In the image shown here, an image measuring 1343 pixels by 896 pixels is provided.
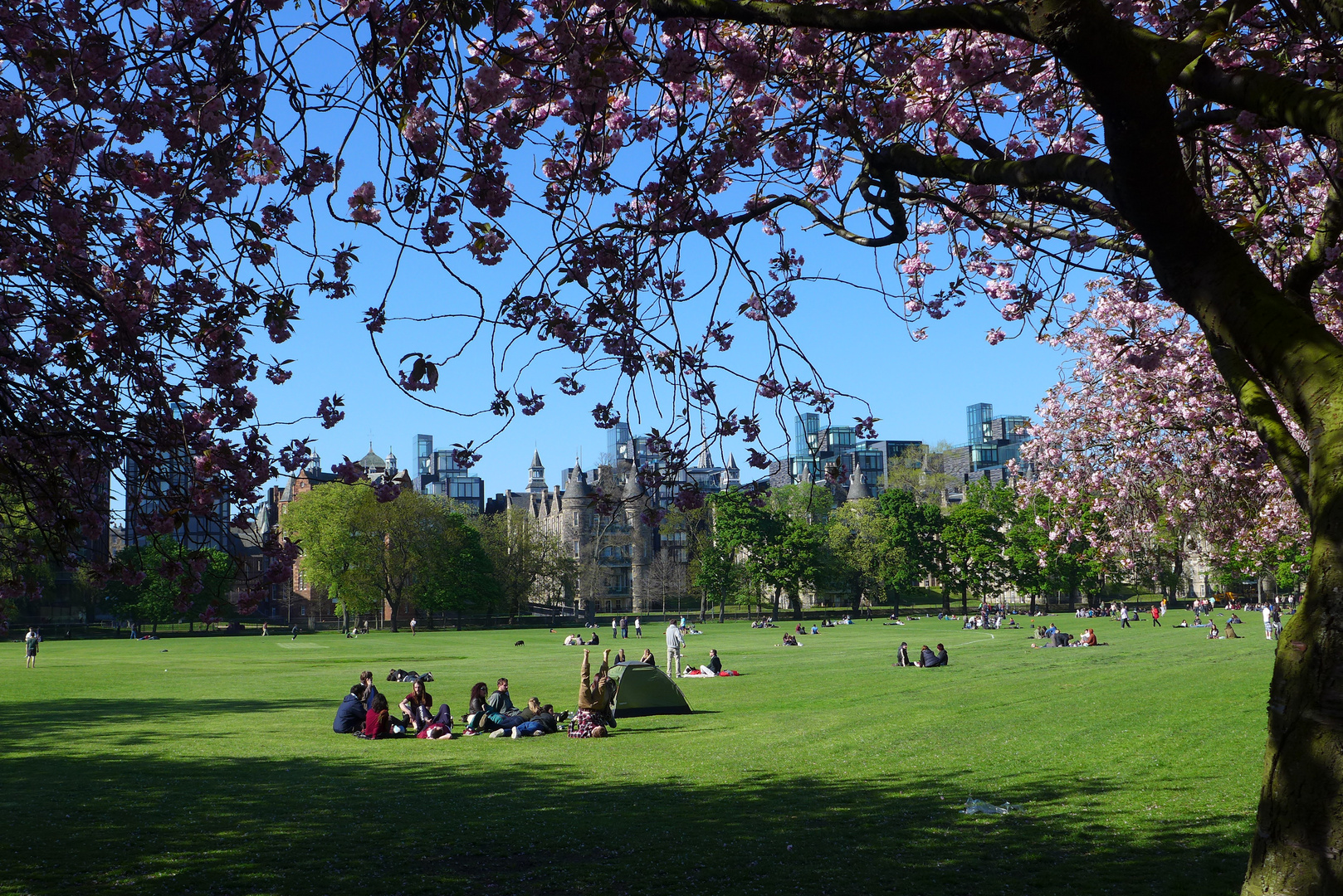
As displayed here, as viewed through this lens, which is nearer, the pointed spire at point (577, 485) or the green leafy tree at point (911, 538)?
the green leafy tree at point (911, 538)

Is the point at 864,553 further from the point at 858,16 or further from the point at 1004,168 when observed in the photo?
the point at 858,16

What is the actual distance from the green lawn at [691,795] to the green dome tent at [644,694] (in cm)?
42

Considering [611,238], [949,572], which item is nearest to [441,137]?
[611,238]

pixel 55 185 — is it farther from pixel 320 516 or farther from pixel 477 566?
pixel 477 566

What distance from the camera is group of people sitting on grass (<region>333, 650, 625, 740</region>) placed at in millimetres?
19516

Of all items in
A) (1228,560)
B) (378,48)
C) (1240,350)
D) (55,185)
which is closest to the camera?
(1240,350)

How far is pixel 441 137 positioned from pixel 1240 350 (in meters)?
4.64

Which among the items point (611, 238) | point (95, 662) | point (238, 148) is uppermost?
point (238, 148)

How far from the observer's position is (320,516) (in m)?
79.8

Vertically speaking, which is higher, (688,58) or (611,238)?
(688,58)

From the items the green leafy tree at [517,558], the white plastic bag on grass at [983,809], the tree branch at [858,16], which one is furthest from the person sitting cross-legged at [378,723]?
the green leafy tree at [517,558]

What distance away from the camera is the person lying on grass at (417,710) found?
2006 cm

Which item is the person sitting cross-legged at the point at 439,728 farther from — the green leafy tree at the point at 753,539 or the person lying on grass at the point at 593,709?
the green leafy tree at the point at 753,539

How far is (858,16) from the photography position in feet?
17.8
